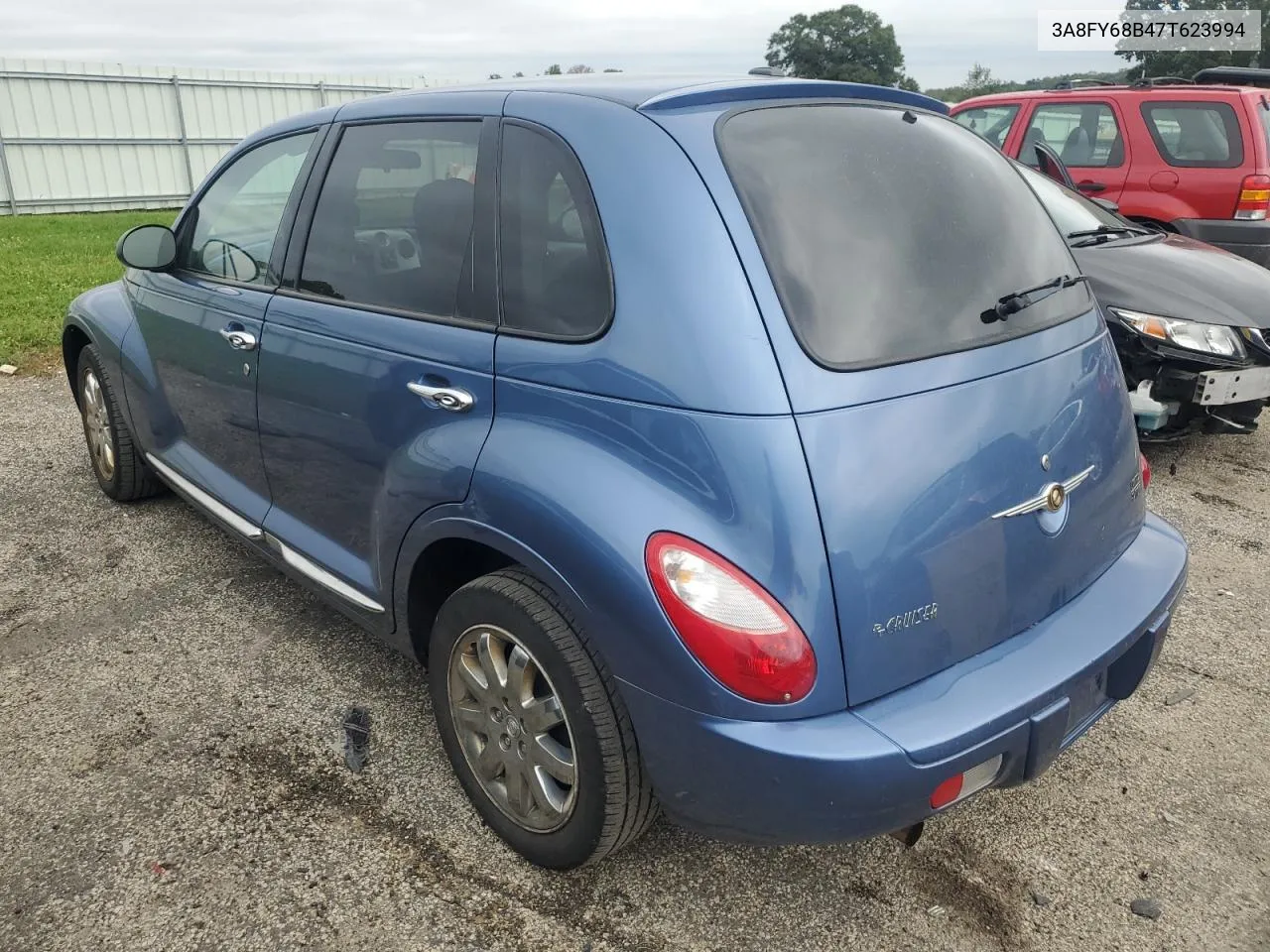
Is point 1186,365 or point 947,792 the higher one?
point 947,792

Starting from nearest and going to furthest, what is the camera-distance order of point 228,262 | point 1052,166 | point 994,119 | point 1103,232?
point 228,262, point 1103,232, point 1052,166, point 994,119

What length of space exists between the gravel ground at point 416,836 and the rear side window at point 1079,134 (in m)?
4.93

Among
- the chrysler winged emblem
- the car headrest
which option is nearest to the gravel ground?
the chrysler winged emblem

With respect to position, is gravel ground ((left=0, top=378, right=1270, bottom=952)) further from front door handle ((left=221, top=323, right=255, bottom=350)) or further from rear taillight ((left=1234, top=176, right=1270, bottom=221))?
rear taillight ((left=1234, top=176, right=1270, bottom=221))

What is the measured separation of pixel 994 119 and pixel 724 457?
7.64 meters

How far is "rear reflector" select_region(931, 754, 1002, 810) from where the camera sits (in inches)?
72.7

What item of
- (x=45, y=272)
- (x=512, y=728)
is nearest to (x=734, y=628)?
(x=512, y=728)

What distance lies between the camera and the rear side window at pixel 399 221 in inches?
94.4

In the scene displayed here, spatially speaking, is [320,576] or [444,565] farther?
[320,576]

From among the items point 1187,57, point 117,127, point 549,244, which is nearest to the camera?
point 549,244

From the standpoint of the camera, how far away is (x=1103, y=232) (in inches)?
206

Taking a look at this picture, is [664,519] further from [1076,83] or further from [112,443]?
[1076,83]

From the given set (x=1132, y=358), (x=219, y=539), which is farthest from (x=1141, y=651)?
(x=219, y=539)

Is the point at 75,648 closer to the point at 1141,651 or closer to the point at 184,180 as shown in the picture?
the point at 1141,651
